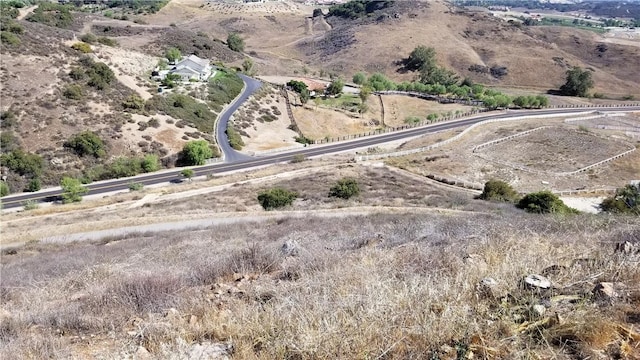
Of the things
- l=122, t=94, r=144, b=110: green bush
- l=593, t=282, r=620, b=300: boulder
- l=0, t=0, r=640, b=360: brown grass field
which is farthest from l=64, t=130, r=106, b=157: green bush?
l=593, t=282, r=620, b=300: boulder

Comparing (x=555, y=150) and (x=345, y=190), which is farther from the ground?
(x=345, y=190)

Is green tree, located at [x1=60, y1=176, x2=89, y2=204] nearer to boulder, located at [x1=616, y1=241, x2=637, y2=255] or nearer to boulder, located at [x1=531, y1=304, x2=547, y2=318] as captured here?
boulder, located at [x1=616, y1=241, x2=637, y2=255]

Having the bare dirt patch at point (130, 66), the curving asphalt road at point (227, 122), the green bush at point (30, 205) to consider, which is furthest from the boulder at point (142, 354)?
the bare dirt patch at point (130, 66)

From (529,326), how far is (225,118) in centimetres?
6704

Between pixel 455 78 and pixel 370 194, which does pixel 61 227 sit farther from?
pixel 455 78

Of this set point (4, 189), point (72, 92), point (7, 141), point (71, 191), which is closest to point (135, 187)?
point (71, 191)

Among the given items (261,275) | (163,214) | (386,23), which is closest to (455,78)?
(386,23)

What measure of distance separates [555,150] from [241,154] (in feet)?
129

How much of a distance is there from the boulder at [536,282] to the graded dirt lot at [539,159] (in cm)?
3737

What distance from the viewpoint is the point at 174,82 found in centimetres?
7212

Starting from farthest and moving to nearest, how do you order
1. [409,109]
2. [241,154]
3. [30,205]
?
[409,109], [241,154], [30,205]

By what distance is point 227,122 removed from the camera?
66.9m

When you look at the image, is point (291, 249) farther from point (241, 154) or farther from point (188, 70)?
point (188, 70)

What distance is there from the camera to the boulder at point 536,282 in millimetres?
5438
